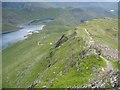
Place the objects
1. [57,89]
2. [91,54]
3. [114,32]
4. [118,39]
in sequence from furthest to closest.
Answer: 1. [114,32]
2. [118,39]
3. [91,54]
4. [57,89]

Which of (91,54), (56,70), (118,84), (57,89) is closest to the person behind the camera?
(118,84)

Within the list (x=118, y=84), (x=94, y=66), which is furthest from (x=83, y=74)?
(x=118, y=84)

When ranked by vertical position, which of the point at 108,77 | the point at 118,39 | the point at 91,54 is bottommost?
the point at 118,39

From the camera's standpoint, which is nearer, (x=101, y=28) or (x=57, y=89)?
(x=57, y=89)

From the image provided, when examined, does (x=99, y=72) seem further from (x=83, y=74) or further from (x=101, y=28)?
(x=101, y=28)

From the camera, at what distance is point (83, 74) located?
83000 millimetres

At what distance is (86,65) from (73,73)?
187 inches

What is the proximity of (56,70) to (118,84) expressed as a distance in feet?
223

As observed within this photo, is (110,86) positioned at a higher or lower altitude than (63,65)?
higher

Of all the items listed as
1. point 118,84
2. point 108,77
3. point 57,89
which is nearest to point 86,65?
point 57,89

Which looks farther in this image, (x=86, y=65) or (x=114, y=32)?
(x=114, y=32)

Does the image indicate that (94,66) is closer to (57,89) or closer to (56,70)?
(57,89)

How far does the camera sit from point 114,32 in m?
176

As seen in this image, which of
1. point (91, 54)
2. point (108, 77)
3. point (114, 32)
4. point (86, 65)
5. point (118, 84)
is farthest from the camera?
point (114, 32)
